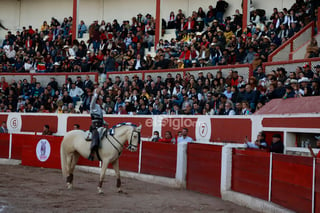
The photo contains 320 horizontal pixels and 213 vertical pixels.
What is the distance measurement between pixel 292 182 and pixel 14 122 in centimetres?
1563

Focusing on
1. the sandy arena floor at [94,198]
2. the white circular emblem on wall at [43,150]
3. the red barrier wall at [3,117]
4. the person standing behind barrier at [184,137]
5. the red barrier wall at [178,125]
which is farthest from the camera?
the red barrier wall at [3,117]

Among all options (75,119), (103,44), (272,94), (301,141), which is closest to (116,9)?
(103,44)

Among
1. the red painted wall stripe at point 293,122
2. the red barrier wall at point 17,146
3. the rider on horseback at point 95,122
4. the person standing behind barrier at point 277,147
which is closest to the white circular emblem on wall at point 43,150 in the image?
the red barrier wall at point 17,146

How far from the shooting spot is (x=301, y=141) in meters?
12.9

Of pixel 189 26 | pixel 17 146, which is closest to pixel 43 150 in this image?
pixel 17 146

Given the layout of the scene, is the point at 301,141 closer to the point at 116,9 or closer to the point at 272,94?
the point at 272,94

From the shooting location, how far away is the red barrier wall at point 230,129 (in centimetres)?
1488

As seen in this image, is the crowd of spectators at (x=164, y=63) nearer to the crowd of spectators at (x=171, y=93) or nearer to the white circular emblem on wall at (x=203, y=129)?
the crowd of spectators at (x=171, y=93)

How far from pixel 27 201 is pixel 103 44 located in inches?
641

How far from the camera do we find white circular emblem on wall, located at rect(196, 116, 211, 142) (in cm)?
1611

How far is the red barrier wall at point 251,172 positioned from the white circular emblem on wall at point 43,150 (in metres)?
7.93

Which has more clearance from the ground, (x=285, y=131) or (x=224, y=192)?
(x=285, y=131)

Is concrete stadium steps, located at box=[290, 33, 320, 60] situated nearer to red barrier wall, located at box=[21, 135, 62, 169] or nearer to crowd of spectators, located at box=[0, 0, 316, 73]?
crowd of spectators, located at box=[0, 0, 316, 73]

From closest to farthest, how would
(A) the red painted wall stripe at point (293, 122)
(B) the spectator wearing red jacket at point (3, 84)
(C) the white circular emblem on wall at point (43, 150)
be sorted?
1. (A) the red painted wall stripe at point (293, 122)
2. (C) the white circular emblem on wall at point (43, 150)
3. (B) the spectator wearing red jacket at point (3, 84)
